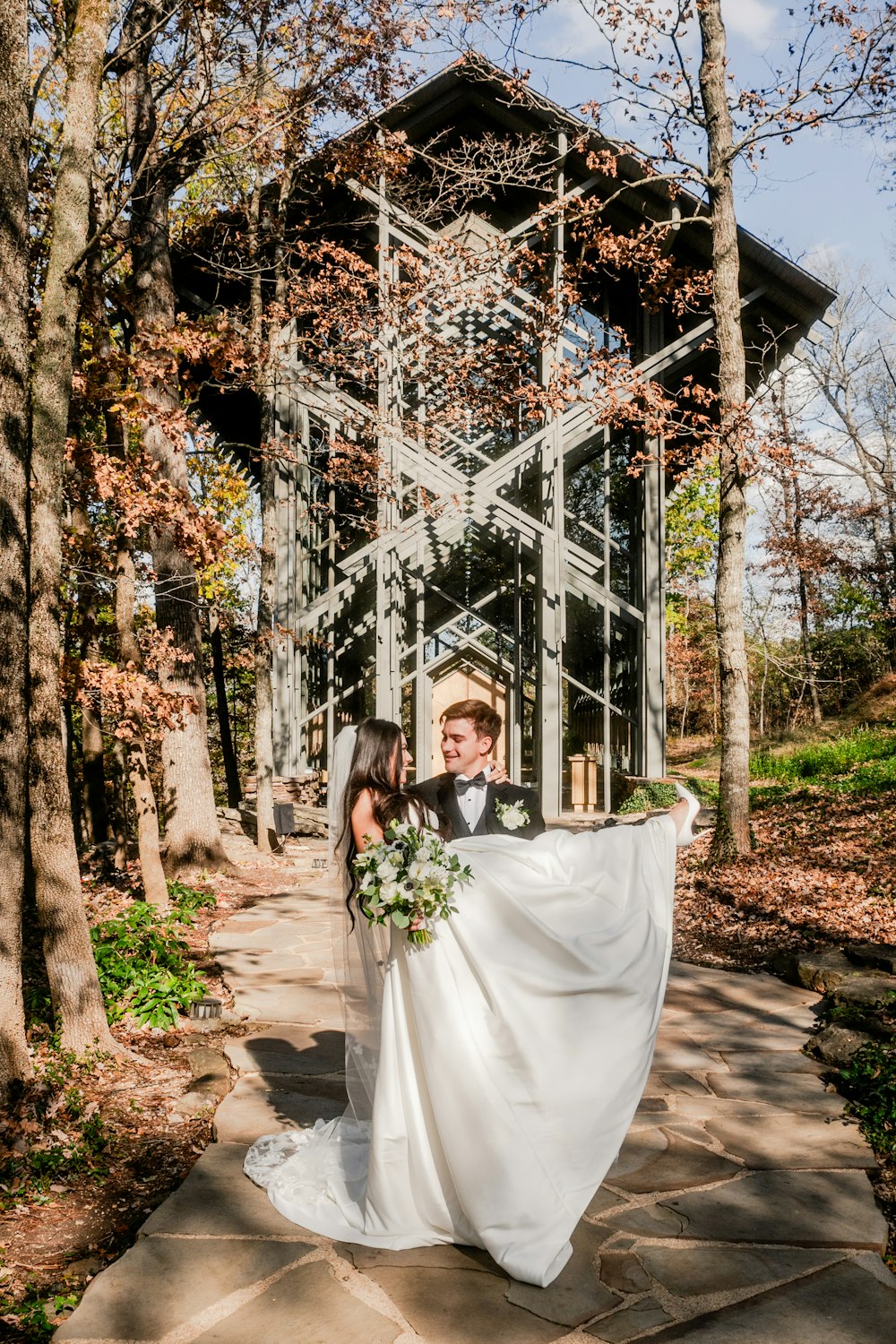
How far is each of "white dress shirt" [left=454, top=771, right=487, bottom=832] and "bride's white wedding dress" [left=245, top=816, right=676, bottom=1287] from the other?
0.92 meters

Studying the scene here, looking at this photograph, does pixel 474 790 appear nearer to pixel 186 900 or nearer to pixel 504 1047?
pixel 504 1047

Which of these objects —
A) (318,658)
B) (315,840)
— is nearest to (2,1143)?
(315,840)

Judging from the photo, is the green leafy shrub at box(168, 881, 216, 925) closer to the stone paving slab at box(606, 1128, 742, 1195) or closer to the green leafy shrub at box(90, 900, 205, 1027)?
the green leafy shrub at box(90, 900, 205, 1027)

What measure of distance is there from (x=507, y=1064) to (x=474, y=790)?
161cm

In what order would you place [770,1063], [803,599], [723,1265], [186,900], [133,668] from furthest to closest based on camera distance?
[803,599], [186,900], [133,668], [770,1063], [723,1265]

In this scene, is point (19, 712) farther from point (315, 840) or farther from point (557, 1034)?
point (315, 840)

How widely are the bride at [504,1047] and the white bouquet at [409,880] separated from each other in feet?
0.43

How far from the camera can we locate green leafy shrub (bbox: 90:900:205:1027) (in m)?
6.63

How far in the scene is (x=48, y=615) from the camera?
18.6 ft

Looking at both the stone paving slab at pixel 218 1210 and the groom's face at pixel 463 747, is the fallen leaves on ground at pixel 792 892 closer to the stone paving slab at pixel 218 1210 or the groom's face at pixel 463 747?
the groom's face at pixel 463 747

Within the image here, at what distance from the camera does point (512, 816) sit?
475cm

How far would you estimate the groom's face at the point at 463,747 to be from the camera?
475 cm

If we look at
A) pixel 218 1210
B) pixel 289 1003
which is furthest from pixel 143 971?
pixel 218 1210

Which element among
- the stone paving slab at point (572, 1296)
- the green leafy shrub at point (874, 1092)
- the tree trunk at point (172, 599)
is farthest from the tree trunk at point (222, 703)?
the stone paving slab at point (572, 1296)
